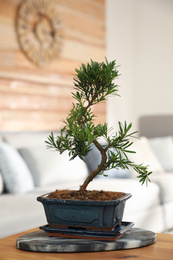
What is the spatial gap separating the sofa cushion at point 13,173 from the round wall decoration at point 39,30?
1.29 m

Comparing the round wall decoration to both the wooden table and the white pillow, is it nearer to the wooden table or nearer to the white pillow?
the white pillow

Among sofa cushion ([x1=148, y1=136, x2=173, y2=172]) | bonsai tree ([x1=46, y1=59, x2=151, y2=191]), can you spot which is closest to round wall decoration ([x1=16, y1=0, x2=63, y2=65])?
sofa cushion ([x1=148, y1=136, x2=173, y2=172])

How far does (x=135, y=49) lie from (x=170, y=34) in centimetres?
44

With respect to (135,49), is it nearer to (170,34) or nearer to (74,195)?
(170,34)

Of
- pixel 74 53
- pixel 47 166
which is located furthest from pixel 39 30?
pixel 47 166

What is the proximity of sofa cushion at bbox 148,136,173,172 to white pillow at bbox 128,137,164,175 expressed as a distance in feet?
0.58

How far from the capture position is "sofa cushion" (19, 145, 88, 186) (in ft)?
9.66

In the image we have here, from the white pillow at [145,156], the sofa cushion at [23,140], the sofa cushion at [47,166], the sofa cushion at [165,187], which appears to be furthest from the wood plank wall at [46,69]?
the sofa cushion at [165,187]

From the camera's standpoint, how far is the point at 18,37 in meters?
3.68

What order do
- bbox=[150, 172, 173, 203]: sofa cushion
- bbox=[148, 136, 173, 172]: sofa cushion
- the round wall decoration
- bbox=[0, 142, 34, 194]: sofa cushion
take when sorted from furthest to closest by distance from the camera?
bbox=[148, 136, 173, 172]: sofa cushion → the round wall decoration → bbox=[150, 172, 173, 203]: sofa cushion → bbox=[0, 142, 34, 194]: sofa cushion

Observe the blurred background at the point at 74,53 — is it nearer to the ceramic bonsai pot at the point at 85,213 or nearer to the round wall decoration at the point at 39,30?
the round wall decoration at the point at 39,30

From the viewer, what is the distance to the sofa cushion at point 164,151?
13.3 feet

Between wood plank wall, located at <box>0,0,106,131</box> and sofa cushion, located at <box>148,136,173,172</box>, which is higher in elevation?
wood plank wall, located at <box>0,0,106,131</box>

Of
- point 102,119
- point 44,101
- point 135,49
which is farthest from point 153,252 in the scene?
point 135,49
